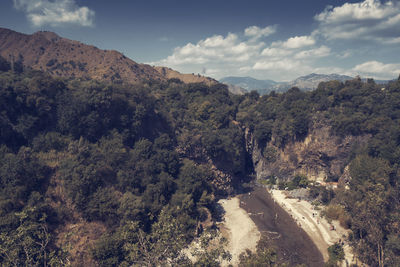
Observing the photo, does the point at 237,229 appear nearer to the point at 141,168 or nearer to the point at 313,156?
the point at 141,168

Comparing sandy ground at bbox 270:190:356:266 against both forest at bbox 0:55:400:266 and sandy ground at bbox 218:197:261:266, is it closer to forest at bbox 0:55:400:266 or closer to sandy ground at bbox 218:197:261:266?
forest at bbox 0:55:400:266

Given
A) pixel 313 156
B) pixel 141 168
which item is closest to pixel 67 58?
pixel 141 168

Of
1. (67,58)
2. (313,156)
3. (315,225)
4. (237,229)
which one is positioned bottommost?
(237,229)

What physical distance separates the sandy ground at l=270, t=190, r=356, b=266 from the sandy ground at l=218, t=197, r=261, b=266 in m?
11.1

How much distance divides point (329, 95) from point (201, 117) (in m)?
41.5

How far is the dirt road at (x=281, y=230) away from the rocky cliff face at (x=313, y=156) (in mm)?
10970

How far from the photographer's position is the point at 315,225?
5069 centimetres

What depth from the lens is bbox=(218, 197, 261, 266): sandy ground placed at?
143ft

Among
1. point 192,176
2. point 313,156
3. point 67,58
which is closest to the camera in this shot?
point 192,176

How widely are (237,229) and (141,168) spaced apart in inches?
962

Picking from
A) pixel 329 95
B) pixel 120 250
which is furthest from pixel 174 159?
pixel 329 95

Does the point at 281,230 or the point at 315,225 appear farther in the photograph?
the point at 315,225

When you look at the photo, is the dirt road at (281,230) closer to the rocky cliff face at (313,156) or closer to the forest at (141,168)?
the forest at (141,168)

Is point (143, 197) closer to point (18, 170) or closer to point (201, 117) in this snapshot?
point (18, 170)
